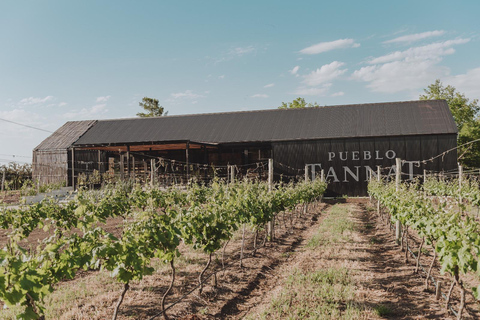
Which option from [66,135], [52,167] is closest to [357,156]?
[52,167]

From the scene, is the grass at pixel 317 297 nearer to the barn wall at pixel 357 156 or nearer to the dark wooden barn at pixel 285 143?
the dark wooden barn at pixel 285 143

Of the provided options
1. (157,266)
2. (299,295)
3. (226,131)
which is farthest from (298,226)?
(226,131)

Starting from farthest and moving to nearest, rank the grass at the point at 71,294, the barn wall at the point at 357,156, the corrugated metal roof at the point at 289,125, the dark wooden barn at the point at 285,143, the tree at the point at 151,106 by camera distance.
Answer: the tree at the point at 151,106 → the corrugated metal roof at the point at 289,125 → the dark wooden barn at the point at 285,143 → the barn wall at the point at 357,156 → the grass at the point at 71,294

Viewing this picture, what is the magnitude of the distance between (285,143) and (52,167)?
19051 mm

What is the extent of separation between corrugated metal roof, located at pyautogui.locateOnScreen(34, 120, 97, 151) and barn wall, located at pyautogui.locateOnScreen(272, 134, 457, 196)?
56.6ft

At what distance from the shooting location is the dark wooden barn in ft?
75.8

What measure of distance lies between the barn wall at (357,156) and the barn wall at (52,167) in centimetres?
1701

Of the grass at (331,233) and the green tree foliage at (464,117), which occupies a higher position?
the green tree foliage at (464,117)

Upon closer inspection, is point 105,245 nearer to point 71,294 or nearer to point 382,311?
point 71,294

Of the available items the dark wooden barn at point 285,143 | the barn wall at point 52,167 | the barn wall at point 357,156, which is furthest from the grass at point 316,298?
the barn wall at point 52,167

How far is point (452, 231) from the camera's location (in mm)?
4723

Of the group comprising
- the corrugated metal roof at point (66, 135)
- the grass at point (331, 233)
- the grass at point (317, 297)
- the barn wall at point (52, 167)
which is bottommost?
the grass at point (317, 297)

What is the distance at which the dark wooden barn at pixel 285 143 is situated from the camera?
23094mm

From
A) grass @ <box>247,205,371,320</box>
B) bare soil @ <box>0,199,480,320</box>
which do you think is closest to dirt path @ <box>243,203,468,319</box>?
bare soil @ <box>0,199,480,320</box>
